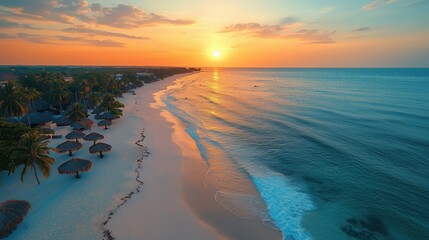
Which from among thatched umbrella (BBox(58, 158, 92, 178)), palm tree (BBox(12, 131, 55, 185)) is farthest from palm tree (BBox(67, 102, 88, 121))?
thatched umbrella (BBox(58, 158, 92, 178))

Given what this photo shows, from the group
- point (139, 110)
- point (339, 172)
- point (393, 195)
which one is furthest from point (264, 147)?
point (139, 110)

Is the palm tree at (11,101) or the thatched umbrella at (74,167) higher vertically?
the palm tree at (11,101)

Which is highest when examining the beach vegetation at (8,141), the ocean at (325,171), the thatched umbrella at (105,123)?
the beach vegetation at (8,141)

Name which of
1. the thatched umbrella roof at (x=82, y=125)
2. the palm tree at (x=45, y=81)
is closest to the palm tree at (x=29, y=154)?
the thatched umbrella roof at (x=82, y=125)

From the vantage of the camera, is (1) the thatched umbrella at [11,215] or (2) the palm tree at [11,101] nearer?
(1) the thatched umbrella at [11,215]

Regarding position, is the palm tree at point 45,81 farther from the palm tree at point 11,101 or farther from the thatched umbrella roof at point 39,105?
the palm tree at point 11,101

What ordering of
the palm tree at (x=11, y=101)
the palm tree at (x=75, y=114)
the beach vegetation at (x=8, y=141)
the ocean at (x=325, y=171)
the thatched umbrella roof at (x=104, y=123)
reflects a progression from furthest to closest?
the thatched umbrella roof at (x=104, y=123)
the palm tree at (x=75, y=114)
the palm tree at (x=11, y=101)
the beach vegetation at (x=8, y=141)
the ocean at (x=325, y=171)

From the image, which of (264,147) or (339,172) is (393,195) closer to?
(339,172)

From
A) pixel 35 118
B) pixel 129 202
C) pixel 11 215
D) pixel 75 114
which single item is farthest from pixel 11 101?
pixel 129 202
